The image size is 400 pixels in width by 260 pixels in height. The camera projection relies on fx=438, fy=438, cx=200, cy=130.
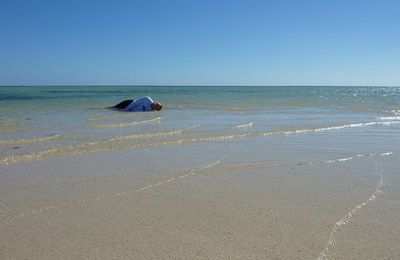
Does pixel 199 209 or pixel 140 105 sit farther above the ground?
pixel 140 105

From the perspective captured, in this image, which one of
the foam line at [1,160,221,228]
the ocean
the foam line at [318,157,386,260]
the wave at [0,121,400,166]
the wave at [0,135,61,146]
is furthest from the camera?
the wave at [0,135,61,146]

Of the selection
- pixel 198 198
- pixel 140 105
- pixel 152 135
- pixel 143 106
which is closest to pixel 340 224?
pixel 198 198

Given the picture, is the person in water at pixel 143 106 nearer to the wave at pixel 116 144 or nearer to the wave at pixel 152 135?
the wave at pixel 152 135

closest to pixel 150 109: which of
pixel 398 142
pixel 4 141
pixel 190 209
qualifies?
pixel 4 141

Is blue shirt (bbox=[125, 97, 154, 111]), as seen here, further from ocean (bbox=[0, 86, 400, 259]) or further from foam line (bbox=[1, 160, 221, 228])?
foam line (bbox=[1, 160, 221, 228])

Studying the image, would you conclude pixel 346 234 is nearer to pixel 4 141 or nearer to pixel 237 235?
pixel 237 235

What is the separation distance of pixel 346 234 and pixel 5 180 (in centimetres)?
483

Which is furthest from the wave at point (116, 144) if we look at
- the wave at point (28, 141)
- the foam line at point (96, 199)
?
the foam line at point (96, 199)

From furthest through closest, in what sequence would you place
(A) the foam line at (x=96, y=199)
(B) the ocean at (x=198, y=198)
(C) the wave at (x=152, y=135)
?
1. (C) the wave at (x=152, y=135)
2. (A) the foam line at (x=96, y=199)
3. (B) the ocean at (x=198, y=198)

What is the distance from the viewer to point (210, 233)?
4.37 metres

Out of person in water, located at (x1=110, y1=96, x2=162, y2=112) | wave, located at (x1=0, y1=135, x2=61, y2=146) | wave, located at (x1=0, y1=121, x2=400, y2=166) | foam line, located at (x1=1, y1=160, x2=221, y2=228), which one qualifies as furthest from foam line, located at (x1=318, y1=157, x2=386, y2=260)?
person in water, located at (x1=110, y1=96, x2=162, y2=112)

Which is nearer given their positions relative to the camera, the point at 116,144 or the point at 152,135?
the point at 116,144

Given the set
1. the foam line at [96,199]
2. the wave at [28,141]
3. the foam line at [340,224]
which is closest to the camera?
the foam line at [340,224]

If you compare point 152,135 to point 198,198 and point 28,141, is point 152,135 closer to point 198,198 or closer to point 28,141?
point 28,141
